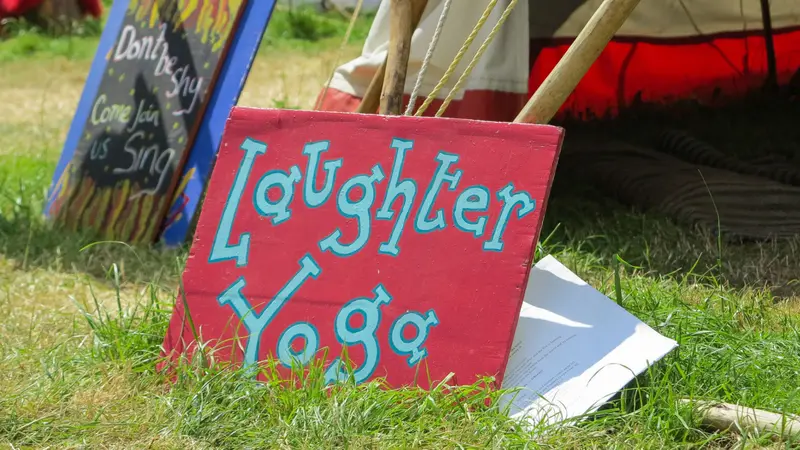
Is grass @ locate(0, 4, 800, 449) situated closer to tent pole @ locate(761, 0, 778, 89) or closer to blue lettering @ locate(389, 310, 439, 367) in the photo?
blue lettering @ locate(389, 310, 439, 367)

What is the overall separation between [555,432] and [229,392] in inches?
27.1

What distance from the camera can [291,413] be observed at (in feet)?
6.99

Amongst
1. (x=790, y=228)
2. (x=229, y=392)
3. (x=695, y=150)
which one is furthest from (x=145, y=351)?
(x=695, y=150)

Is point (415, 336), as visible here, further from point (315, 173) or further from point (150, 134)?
point (150, 134)

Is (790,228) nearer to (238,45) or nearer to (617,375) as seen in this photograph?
(617,375)

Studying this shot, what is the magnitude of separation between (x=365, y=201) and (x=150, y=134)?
184cm

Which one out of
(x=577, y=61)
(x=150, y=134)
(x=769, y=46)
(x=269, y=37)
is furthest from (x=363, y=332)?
(x=269, y=37)

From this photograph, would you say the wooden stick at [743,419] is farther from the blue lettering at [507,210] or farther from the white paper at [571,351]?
the blue lettering at [507,210]

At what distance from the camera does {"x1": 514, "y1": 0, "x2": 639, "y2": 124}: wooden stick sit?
7.78 feet

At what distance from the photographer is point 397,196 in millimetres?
2344

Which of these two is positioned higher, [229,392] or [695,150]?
[229,392]

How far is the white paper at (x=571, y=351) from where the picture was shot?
2150 millimetres

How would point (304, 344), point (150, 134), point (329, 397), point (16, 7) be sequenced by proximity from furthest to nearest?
point (16, 7)
point (150, 134)
point (304, 344)
point (329, 397)

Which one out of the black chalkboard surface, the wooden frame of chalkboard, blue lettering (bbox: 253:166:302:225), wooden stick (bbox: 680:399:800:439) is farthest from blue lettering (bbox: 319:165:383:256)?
the black chalkboard surface
